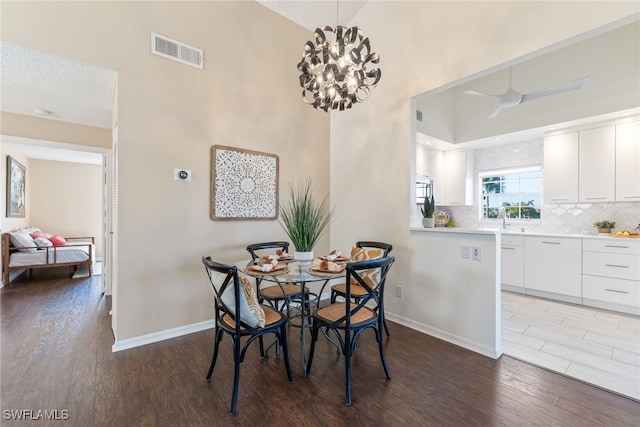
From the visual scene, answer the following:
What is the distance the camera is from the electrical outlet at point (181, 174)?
9.35ft

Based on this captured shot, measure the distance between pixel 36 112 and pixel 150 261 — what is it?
3.15 metres

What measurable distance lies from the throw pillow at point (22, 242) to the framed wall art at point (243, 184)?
15.2 feet

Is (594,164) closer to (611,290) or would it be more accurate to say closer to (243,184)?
(611,290)

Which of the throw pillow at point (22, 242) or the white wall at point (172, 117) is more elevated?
the white wall at point (172, 117)

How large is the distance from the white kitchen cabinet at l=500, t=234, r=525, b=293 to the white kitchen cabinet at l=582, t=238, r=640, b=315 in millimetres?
699

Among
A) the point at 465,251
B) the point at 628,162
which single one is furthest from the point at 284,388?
the point at 628,162

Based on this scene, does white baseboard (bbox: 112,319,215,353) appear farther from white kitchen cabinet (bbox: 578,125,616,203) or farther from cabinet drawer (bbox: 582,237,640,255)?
white kitchen cabinet (bbox: 578,125,616,203)

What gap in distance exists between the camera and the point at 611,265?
349 centimetres

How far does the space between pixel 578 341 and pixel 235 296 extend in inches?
131

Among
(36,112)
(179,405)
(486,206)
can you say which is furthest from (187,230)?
(486,206)

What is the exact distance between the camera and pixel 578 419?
1.68 meters

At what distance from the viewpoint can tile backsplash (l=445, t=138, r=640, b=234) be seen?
389 centimetres

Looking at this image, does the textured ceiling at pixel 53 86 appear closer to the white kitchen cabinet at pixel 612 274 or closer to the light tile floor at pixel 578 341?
the light tile floor at pixel 578 341

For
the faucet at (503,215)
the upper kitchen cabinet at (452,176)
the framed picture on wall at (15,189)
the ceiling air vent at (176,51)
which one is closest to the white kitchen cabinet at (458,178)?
the upper kitchen cabinet at (452,176)
